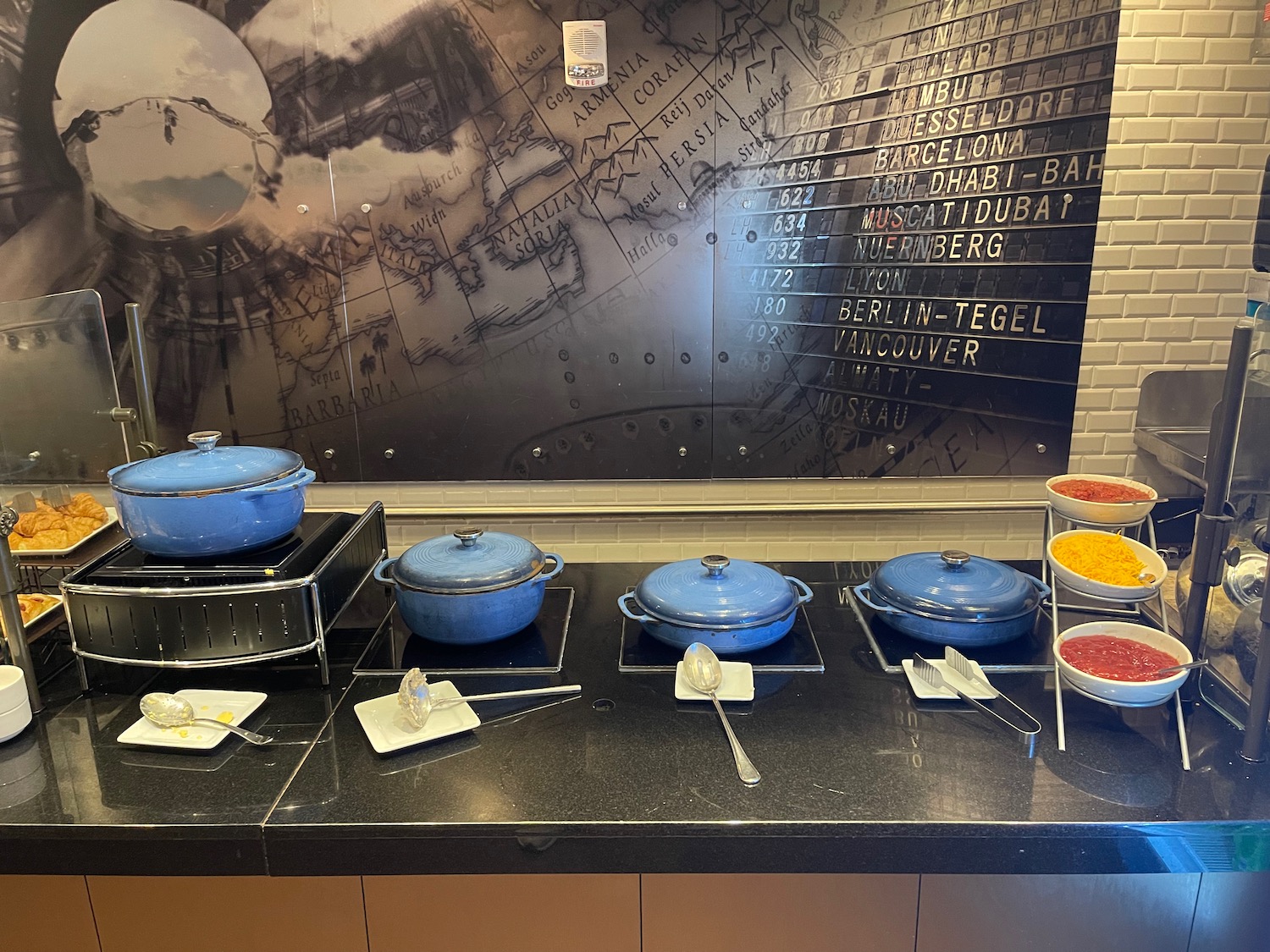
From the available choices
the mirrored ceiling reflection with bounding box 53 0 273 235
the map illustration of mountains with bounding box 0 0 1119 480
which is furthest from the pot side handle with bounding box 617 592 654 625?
the mirrored ceiling reflection with bounding box 53 0 273 235

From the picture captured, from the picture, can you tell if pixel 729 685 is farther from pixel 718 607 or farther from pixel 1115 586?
pixel 1115 586

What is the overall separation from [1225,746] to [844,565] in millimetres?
898

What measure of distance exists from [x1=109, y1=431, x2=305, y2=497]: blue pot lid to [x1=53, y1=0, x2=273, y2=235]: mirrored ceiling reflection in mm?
1447

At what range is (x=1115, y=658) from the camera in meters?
1.50

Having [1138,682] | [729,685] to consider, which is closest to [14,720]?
[729,685]

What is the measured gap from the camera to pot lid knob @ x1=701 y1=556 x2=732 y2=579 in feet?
5.62

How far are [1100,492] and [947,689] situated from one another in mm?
547

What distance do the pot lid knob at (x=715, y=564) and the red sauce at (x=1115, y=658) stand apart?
0.59 meters

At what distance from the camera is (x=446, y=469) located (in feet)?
9.91

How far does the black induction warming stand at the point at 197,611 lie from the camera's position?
5.15 ft

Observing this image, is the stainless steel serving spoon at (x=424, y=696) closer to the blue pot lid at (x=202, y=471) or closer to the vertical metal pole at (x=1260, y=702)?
the blue pot lid at (x=202, y=471)

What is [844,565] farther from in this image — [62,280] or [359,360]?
[62,280]

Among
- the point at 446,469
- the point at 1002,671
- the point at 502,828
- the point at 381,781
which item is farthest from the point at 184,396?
the point at 1002,671

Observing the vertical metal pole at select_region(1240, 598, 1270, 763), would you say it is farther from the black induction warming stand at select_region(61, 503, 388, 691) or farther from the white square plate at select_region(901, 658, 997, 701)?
the black induction warming stand at select_region(61, 503, 388, 691)
